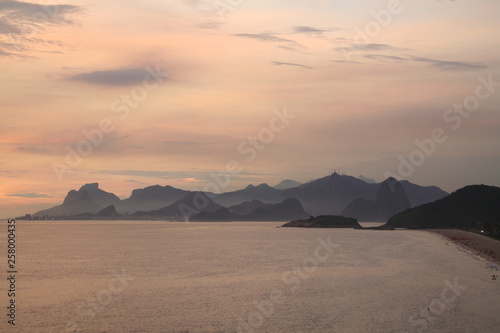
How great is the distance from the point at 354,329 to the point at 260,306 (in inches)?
417

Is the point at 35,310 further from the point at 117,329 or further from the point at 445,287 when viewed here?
the point at 445,287

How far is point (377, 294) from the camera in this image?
157 feet

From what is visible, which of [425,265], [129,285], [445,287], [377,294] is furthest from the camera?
[425,265]

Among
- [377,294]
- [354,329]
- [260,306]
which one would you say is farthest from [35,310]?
[377,294]

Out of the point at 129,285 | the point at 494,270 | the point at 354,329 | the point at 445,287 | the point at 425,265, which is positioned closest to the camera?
the point at 354,329

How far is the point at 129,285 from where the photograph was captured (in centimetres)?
5538

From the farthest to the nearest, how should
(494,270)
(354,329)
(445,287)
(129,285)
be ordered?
(494,270) < (129,285) < (445,287) < (354,329)

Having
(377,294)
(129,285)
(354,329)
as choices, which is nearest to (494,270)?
(377,294)

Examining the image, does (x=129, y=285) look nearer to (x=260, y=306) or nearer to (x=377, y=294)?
(x=260, y=306)

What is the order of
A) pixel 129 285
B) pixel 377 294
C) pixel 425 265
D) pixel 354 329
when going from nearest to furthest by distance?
1. pixel 354 329
2. pixel 377 294
3. pixel 129 285
4. pixel 425 265

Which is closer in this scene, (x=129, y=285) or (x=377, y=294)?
(x=377, y=294)

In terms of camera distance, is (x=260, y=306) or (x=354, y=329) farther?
(x=260, y=306)

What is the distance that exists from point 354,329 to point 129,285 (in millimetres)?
29826

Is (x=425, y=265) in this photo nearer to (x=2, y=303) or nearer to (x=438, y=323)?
(x=438, y=323)
